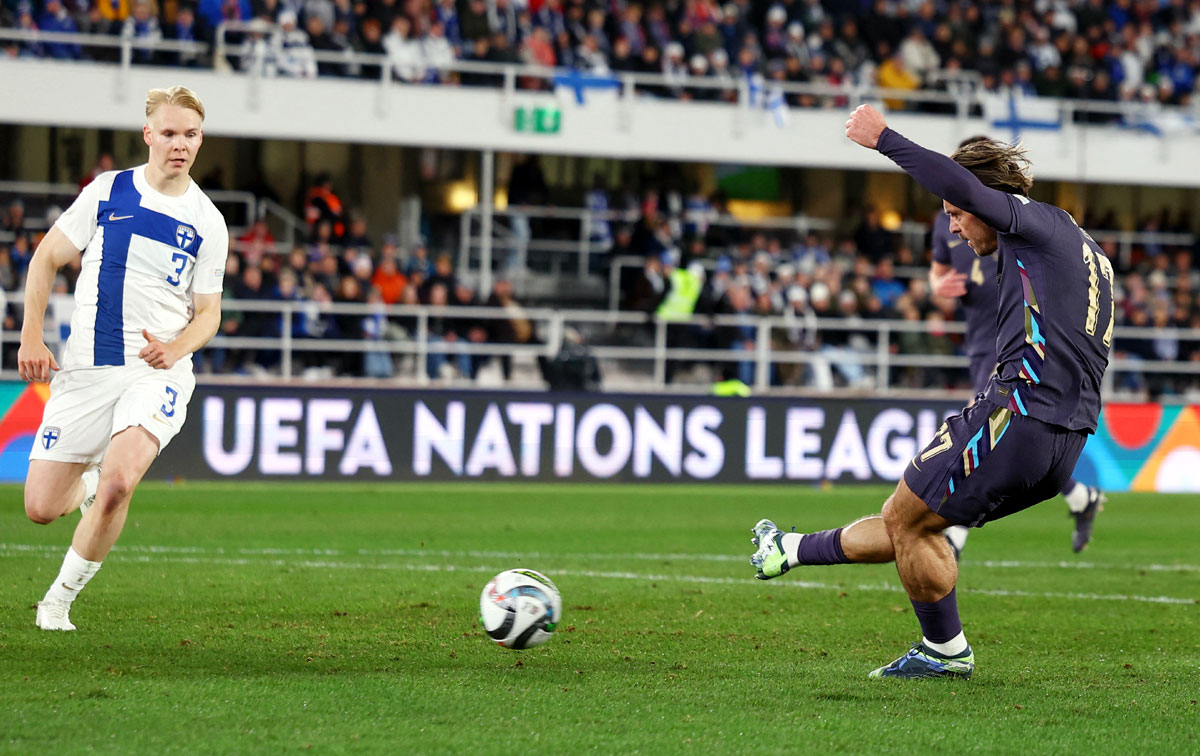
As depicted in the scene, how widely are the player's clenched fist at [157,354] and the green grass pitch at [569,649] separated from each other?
3.83 ft

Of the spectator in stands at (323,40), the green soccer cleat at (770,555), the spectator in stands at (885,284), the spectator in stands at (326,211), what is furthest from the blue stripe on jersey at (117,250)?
the spectator in stands at (885,284)

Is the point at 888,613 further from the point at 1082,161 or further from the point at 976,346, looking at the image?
the point at 1082,161

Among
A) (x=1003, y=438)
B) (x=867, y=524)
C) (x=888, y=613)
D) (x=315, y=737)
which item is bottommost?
(x=888, y=613)

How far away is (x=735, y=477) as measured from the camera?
16.3 metres

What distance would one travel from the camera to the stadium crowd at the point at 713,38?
71.8ft

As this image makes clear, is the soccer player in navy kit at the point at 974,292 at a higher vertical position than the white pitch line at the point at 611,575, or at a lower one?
higher

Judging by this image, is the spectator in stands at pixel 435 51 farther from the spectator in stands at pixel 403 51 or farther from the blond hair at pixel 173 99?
the blond hair at pixel 173 99

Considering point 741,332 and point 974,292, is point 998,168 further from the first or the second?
point 741,332

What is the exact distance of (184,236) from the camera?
21.3 ft

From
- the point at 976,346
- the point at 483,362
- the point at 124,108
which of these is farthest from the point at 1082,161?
the point at 976,346

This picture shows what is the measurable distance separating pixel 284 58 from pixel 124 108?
239 centimetres

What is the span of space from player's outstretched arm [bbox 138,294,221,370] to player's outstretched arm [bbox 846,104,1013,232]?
9.11ft

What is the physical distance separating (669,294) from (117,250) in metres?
15.4

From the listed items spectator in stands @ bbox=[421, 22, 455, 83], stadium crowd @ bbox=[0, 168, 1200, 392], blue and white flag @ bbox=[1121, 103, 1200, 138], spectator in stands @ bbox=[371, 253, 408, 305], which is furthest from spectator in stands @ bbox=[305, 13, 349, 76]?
blue and white flag @ bbox=[1121, 103, 1200, 138]
